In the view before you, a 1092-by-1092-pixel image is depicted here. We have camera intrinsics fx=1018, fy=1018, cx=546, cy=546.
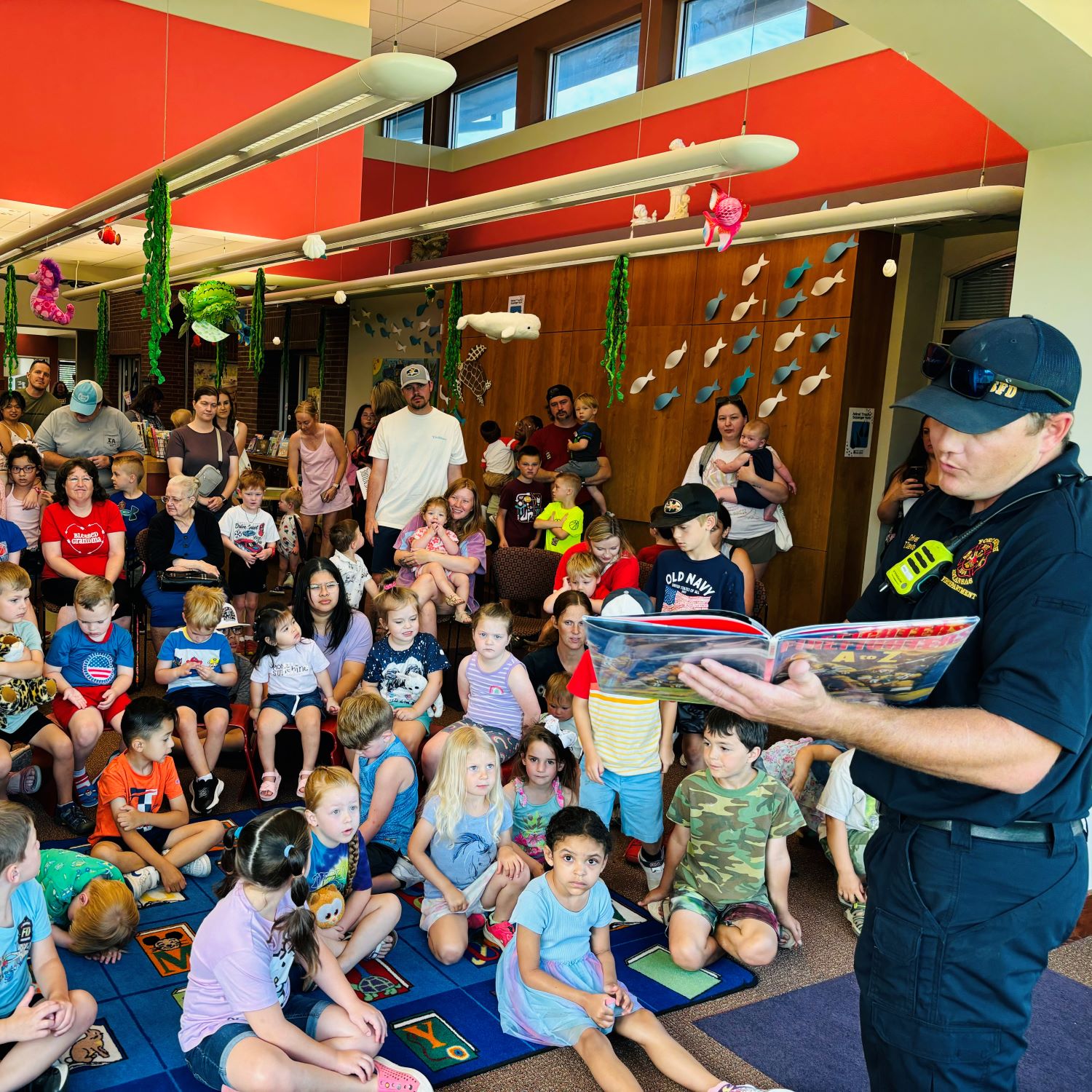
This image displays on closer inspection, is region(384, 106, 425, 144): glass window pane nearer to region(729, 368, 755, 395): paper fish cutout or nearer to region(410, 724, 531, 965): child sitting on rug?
region(729, 368, 755, 395): paper fish cutout

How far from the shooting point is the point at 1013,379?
61.9 inches

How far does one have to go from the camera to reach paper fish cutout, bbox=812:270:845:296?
23.6 ft

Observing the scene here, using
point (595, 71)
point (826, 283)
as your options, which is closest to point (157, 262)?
point (826, 283)

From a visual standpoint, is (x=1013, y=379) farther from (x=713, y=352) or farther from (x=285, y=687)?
(x=713, y=352)

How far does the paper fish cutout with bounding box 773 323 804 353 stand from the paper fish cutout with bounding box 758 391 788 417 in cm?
33

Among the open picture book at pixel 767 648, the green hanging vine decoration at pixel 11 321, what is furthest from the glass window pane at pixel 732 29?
the open picture book at pixel 767 648

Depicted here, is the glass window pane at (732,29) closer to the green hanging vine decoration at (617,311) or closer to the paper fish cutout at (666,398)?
the green hanging vine decoration at (617,311)

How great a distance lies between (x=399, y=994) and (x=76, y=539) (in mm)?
3686

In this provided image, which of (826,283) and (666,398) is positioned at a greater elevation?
(826,283)

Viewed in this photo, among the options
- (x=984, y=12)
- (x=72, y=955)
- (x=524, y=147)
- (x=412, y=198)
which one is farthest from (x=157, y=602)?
(x=412, y=198)

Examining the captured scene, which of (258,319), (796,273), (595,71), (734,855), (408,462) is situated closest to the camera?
(734,855)

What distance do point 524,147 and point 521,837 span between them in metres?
9.12

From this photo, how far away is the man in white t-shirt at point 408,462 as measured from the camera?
239 inches

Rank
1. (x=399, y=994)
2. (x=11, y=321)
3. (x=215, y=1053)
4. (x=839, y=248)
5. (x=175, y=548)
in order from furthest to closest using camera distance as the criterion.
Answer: (x=11, y=321), (x=839, y=248), (x=175, y=548), (x=399, y=994), (x=215, y=1053)
